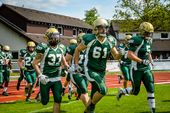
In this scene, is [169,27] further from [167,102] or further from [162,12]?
[167,102]

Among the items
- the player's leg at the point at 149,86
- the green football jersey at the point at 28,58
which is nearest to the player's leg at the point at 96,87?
the player's leg at the point at 149,86

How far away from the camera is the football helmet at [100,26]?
28.7 feet

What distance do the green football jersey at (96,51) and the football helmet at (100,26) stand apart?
17 centimetres

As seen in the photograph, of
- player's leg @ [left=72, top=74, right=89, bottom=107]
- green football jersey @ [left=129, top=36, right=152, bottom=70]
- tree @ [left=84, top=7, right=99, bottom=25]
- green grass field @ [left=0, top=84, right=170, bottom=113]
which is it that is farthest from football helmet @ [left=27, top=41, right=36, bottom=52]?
tree @ [left=84, top=7, right=99, bottom=25]

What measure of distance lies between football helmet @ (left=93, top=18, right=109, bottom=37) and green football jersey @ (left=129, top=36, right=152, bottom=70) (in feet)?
5.18

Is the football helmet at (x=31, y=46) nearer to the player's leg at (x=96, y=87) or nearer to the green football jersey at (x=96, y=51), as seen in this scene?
the green football jersey at (x=96, y=51)

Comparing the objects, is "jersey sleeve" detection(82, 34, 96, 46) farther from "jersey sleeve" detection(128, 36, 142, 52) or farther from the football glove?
"jersey sleeve" detection(128, 36, 142, 52)

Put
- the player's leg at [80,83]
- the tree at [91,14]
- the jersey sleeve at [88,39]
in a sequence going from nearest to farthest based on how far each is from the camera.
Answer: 1. the jersey sleeve at [88,39]
2. the player's leg at [80,83]
3. the tree at [91,14]

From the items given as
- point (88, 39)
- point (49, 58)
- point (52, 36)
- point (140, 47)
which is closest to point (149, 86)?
point (140, 47)

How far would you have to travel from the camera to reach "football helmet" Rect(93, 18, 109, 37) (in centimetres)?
874

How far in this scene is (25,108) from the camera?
12461mm

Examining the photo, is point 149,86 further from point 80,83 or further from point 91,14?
point 91,14

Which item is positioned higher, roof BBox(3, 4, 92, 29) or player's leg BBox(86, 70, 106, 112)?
roof BBox(3, 4, 92, 29)

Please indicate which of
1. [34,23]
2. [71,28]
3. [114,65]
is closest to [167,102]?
[114,65]
